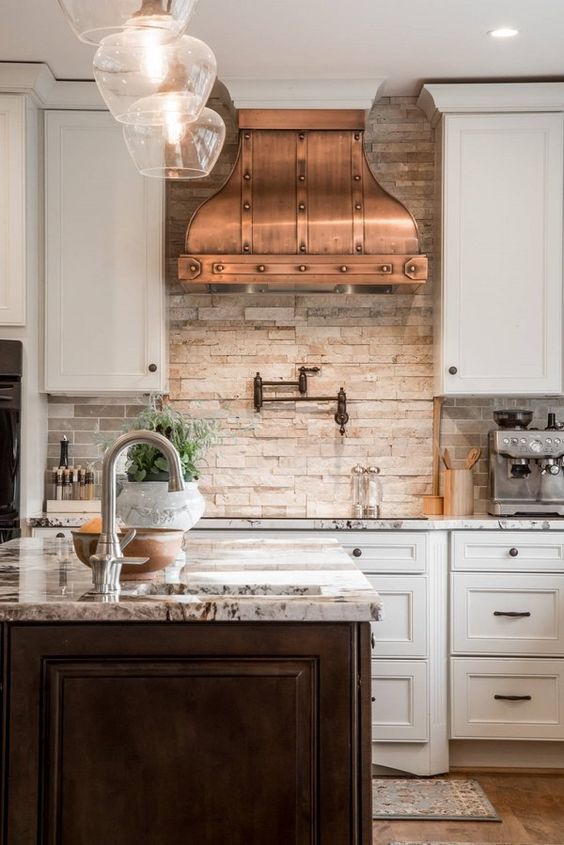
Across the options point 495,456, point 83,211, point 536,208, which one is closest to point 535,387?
point 495,456

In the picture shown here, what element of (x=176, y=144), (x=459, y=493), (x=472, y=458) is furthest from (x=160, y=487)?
(x=472, y=458)

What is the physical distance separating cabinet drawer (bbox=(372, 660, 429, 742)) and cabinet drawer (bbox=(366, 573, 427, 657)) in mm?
49

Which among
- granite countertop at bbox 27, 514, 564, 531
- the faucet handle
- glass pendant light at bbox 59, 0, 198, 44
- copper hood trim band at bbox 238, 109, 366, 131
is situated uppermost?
copper hood trim band at bbox 238, 109, 366, 131

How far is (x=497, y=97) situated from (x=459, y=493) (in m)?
1.70

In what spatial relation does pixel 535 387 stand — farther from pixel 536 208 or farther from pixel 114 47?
pixel 114 47

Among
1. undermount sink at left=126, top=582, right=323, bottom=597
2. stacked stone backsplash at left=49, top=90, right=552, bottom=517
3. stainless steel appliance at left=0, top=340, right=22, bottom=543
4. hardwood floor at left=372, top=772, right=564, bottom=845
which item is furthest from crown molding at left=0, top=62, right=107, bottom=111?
hardwood floor at left=372, top=772, right=564, bottom=845

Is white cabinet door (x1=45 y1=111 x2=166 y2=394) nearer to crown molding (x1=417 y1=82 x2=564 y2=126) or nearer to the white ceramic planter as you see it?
crown molding (x1=417 y1=82 x2=564 y2=126)

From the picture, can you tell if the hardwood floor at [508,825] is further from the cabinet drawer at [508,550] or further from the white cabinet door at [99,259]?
Answer: the white cabinet door at [99,259]

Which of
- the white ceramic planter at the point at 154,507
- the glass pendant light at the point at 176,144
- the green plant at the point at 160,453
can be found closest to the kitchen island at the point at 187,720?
the white ceramic planter at the point at 154,507

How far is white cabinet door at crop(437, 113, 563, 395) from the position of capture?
4211mm

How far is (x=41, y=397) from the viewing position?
14.4ft

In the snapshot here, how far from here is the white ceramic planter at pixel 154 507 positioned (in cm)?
228

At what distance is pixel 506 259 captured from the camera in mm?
4219

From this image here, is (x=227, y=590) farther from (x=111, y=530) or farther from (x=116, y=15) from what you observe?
(x=116, y=15)
